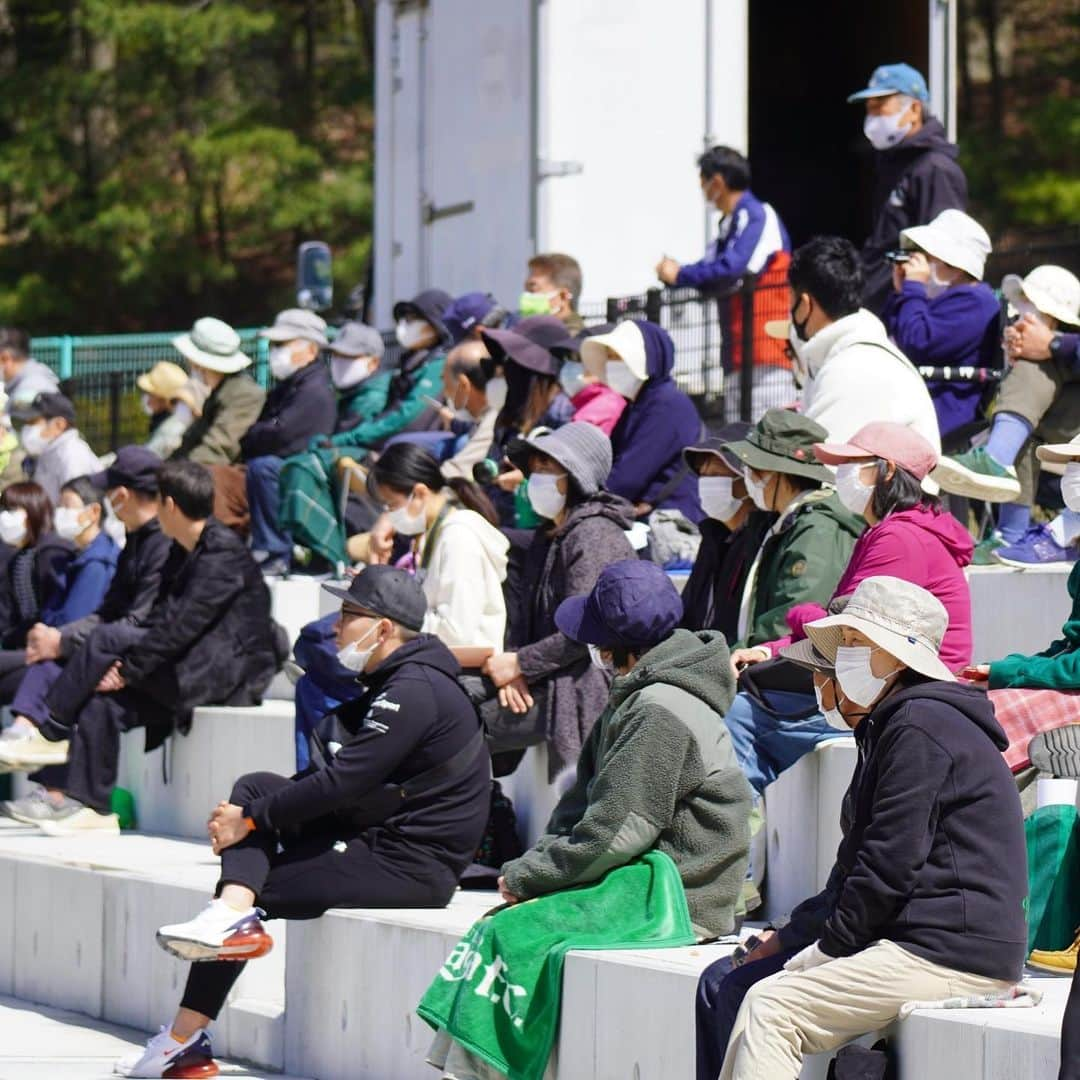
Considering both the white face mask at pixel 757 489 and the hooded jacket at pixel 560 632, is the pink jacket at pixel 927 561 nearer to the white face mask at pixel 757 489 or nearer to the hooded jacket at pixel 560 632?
the white face mask at pixel 757 489

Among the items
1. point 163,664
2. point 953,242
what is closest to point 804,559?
point 953,242

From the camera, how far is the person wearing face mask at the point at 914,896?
560 cm

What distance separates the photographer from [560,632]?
8.55 m

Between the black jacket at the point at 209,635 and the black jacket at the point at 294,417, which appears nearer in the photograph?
the black jacket at the point at 209,635

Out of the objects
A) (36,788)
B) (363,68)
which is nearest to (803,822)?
(36,788)

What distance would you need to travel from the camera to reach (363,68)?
38.1 meters

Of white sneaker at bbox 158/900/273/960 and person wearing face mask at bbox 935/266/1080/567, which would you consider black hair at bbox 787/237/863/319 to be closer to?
person wearing face mask at bbox 935/266/1080/567

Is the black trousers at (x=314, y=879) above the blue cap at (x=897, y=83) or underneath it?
underneath

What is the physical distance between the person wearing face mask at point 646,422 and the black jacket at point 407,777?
216 centimetres

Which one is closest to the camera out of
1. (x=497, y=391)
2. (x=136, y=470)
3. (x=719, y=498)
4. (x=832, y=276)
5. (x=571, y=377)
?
(x=719, y=498)

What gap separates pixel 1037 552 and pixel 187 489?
11.8 feet

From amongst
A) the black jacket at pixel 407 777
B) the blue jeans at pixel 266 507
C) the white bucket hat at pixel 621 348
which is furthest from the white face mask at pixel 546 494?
the blue jeans at pixel 266 507

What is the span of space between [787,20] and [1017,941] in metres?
13.3

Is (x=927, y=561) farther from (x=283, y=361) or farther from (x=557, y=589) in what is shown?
(x=283, y=361)
